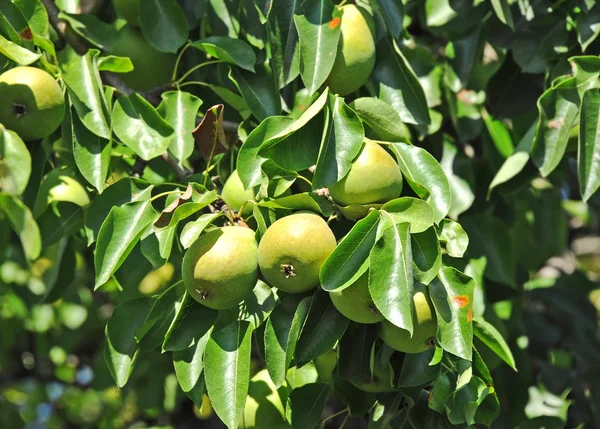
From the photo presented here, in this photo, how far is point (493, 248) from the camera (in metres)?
2.23

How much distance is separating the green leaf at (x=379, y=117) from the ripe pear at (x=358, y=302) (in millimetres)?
356

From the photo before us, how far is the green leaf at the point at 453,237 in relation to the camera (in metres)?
1.51

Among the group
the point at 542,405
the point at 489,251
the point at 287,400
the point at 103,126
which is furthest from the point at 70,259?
the point at 542,405

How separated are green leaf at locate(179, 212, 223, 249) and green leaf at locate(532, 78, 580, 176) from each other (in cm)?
78

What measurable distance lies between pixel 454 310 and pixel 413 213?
19 cm

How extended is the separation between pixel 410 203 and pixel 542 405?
1.38m

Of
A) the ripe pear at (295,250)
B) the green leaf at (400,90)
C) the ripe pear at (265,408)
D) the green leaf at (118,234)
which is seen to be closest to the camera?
the ripe pear at (295,250)

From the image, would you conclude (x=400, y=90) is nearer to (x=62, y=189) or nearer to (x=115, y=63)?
(x=115, y=63)

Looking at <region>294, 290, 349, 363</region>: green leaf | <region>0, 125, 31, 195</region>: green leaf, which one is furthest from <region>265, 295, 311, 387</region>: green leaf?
<region>0, 125, 31, 195</region>: green leaf

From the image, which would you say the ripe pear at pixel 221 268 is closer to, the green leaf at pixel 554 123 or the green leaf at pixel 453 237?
the green leaf at pixel 453 237

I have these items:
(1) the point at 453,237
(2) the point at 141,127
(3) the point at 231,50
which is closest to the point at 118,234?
(2) the point at 141,127

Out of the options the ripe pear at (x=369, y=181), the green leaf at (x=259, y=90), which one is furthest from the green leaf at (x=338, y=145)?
the green leaf at (x=259, y=90)

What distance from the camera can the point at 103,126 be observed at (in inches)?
67.0

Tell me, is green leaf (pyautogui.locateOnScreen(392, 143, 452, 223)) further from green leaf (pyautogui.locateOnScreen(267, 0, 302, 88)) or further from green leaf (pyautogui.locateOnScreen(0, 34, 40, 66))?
green leaf (pyautogui.locateOnScreen(0, 34, 40, 66))
